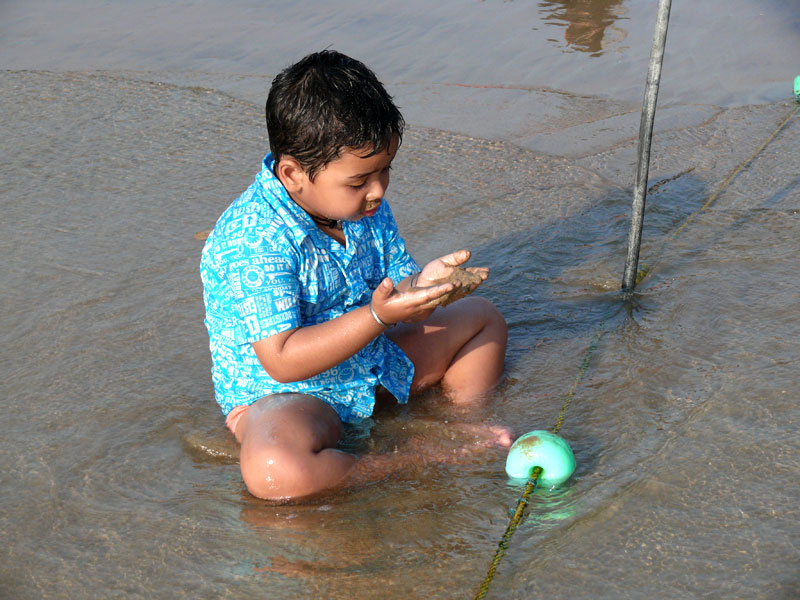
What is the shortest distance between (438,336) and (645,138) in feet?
3.29

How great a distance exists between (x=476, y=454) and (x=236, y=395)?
710 millimetres

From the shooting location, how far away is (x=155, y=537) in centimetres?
209

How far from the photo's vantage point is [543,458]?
2.19 meters

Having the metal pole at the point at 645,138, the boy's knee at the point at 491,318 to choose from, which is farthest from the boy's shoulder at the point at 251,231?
the metal pole at the point at 645,138

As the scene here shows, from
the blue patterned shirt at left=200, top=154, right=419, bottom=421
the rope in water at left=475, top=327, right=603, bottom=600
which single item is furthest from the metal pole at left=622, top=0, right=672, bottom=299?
the blue patterned shirt at left=200, top=154, right=419, bottom=421

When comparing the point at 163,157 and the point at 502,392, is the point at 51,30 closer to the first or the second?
the point at 163,157

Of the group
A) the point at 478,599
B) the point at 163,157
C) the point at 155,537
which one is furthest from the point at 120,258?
the point at 478,599

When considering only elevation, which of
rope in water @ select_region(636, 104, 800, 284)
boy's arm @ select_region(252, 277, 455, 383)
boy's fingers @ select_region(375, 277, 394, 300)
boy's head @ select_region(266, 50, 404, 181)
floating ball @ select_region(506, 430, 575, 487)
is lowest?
rope in water @ select_region(636, 104, 800, 284)

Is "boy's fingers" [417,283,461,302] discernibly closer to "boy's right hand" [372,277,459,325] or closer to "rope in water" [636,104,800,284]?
"boy's right hand" [372,277,459,325]

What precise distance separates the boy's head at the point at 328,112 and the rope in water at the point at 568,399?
96 centimetres

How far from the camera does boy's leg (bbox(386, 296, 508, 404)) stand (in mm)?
2715

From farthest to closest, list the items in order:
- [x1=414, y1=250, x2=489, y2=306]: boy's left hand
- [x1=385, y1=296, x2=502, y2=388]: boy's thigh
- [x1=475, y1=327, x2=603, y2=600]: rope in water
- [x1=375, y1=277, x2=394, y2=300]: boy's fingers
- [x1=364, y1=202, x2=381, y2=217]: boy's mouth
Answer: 1. [x1=385, y1=296, x2=502, y2=388]: boy's thigh
2. [x1=364, y1=202, x2=381, y2=217]: boy's mouth
3. [x1=414, y1=250, x2=489, y2=306]: boy's left hand
4. [x1=375, y1=277, x2=394, y2=300]: boy's fingers
5. [x1=475, y1=327, x2=603, y2=600]: rope in water

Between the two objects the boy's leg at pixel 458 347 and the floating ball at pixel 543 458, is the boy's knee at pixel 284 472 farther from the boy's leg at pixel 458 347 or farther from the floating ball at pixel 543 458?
the boy's leg at pixel 458 347

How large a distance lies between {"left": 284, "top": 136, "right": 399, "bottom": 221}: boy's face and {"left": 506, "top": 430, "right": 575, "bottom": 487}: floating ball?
75 cm
